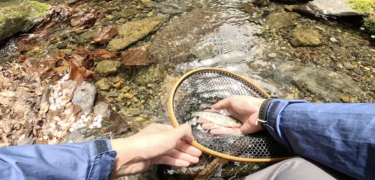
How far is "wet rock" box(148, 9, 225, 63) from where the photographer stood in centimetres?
419

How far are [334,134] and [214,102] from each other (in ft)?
5.27

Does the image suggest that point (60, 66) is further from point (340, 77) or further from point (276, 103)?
point (340, 77)

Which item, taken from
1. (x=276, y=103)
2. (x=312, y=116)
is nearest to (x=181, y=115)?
(x=276, y=103)

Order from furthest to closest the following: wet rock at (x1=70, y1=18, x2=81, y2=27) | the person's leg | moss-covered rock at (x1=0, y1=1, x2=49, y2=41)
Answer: wet rock at (x1=70, y1=18, x2=81, y2=27) < moss-covered rock at (x1=0, y1=1, x2=49, y2=41) < the person's leg

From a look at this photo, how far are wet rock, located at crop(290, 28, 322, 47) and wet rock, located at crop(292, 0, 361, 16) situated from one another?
672 mm

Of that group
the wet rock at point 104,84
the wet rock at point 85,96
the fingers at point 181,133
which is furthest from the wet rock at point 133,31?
the fingers at point 181,133

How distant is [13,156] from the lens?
136cm

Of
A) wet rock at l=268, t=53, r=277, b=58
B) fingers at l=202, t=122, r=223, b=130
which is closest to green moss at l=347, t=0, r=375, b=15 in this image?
wet rock at l=268, t=53, r=277, b=58

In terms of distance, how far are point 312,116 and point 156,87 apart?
2401mm

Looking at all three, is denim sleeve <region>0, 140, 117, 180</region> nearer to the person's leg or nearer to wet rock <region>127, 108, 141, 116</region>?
the person's leg

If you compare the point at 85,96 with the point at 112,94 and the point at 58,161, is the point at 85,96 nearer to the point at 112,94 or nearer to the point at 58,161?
the point at 112,94

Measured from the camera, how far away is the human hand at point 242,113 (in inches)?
97.1

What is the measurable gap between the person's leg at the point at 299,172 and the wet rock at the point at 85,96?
259cm

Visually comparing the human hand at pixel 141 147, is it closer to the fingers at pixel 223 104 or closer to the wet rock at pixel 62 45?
the fingers at pixel 223 104
